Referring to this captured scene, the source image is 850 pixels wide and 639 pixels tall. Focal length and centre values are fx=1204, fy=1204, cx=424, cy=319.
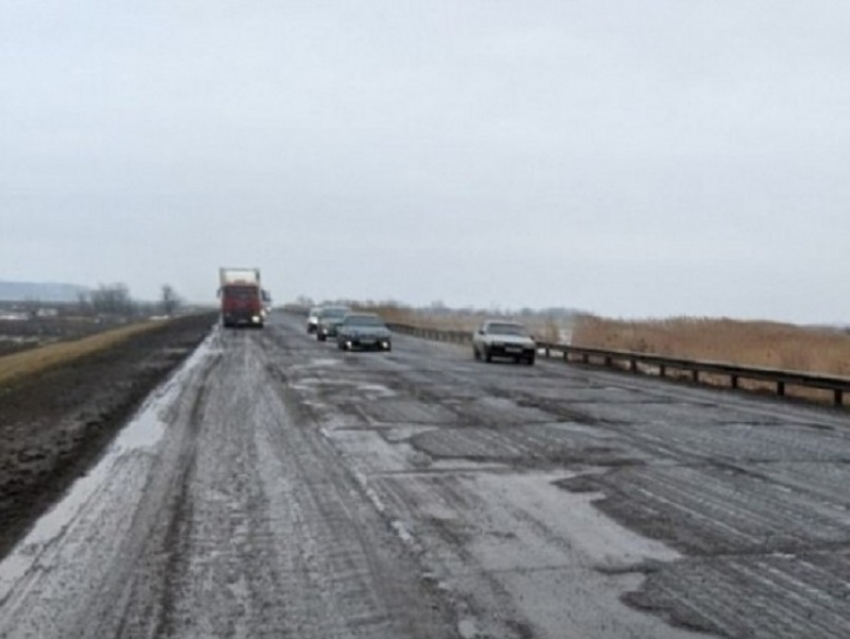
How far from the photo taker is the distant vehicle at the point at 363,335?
52.9 metres

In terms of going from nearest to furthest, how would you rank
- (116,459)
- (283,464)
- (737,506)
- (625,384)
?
(737,506)
(283,464)
(116,459)
(625,384)

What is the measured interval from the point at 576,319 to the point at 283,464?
136 ft

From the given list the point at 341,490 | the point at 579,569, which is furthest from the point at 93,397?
the point at 579,569

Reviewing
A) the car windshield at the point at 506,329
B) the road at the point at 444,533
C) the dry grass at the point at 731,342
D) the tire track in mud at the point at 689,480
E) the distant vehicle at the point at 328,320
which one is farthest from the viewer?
the distant vehicle at the point at 328,320

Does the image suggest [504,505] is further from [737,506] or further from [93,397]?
[93,397]

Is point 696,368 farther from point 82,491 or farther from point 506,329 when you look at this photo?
point 82,491

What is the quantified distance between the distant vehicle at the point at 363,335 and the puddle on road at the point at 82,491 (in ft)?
84.7

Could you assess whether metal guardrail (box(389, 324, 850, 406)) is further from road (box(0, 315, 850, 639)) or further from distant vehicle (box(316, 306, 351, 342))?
distant vehicle (box(316, 306, 351, 342))

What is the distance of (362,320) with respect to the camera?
54.6 metres

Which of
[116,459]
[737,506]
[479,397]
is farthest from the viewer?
[479,397]

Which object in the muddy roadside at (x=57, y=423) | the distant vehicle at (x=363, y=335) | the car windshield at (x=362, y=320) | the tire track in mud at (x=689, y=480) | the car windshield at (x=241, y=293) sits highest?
the car windshield at (x=241, y=293)

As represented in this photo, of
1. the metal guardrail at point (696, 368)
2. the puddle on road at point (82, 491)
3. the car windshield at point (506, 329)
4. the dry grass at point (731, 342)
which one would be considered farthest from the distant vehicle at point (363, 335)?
the puddle on road at point (82, 491)

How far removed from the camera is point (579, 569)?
28.7 ft

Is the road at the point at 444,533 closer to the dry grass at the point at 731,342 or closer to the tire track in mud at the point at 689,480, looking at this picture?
the tire track in mud at the point at 689,480
